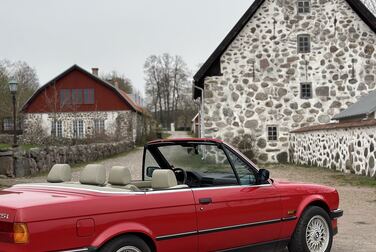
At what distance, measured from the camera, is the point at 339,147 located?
695 inches

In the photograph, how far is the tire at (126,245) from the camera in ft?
14.7

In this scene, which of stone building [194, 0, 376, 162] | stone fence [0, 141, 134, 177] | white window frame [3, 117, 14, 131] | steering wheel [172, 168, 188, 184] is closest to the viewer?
steering wheel [172, 168, 188, 184]

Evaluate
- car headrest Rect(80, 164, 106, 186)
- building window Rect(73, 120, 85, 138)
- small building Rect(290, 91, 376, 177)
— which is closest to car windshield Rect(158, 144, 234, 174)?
car headrest Rect(80, 164, 106, 186)

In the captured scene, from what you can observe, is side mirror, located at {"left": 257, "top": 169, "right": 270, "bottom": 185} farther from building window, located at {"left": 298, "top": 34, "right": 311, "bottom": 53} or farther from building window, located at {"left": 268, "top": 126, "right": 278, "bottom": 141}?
building window, located at {"left": 298, "top": 34, "right": 311, "bottom": 53}

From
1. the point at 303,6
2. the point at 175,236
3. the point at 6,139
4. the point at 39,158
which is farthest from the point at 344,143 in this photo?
the point at 6,139

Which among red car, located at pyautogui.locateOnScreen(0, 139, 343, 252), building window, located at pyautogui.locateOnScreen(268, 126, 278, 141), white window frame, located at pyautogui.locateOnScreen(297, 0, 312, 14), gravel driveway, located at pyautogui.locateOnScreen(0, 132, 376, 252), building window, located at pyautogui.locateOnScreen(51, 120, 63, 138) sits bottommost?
gravel driveway, located at pyautogui.locateOnScreen(0, 132, 376, 252)

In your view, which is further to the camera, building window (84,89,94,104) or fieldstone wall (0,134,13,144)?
building window (84,89,94,104)

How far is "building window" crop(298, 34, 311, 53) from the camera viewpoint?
2258cm

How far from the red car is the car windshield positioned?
0.01 m

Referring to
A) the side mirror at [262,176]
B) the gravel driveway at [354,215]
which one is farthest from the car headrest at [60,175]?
the gravel driveway at [354,215]

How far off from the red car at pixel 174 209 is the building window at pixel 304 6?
17.2 m

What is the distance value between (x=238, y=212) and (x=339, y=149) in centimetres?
1293

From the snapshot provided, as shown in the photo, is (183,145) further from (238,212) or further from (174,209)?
(174,209)

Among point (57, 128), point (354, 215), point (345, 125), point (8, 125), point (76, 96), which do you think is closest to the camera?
point (354, 215)
